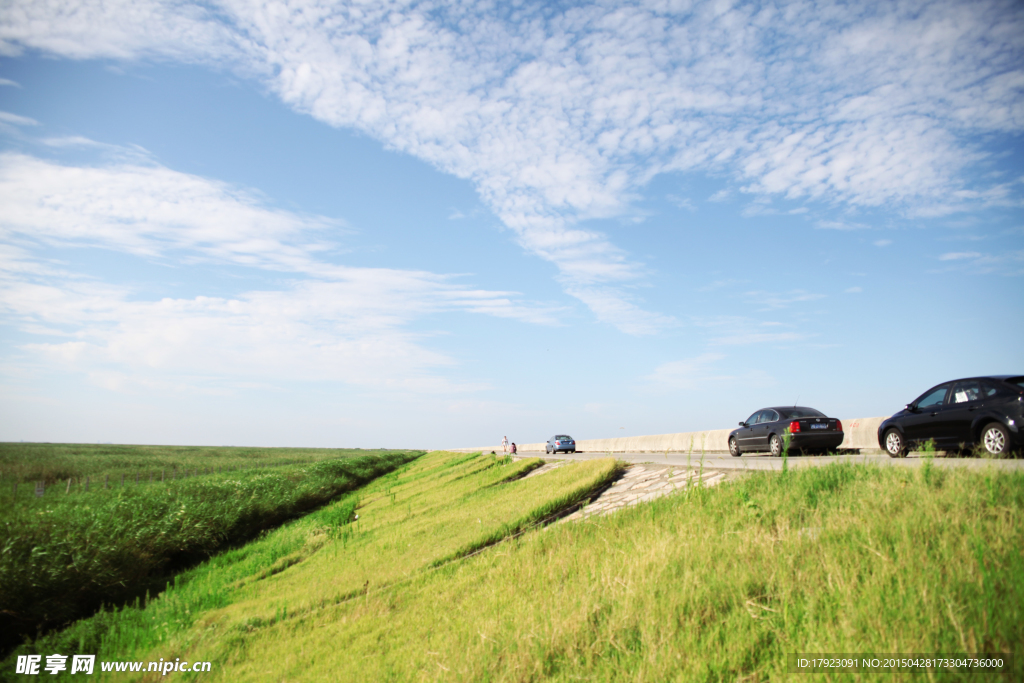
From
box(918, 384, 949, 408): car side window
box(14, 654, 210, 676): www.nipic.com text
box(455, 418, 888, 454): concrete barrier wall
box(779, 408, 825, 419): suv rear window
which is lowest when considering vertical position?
box(14, 654, 210, 676): www.nipic.com text

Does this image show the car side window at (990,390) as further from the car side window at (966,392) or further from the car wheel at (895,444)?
the car wheel at (895,444)

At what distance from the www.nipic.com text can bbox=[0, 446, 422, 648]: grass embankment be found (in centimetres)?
372

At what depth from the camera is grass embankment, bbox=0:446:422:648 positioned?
42.3ft

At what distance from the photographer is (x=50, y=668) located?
9.19 m

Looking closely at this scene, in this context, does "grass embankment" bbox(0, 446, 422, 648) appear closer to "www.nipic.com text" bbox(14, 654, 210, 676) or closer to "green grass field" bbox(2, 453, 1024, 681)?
"www.nipic.com text" bbox(14, 654, 210, 676)

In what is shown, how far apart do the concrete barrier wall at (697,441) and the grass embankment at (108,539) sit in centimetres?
1629

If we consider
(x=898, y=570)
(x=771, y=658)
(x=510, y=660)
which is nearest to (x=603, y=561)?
(x=510, y=660)

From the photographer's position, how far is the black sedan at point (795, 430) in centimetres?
1482

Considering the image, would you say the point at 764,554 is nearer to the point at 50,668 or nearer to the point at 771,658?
the point at 771,658

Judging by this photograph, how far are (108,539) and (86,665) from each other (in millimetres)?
8150

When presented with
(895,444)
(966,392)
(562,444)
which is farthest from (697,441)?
(562,444)

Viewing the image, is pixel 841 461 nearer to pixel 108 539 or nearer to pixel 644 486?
pixel 644 486

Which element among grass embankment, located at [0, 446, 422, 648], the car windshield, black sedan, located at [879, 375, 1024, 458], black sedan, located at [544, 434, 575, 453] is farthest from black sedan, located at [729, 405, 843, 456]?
black sedan, located at [544, 434, 575, 453]

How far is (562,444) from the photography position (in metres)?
41.4
